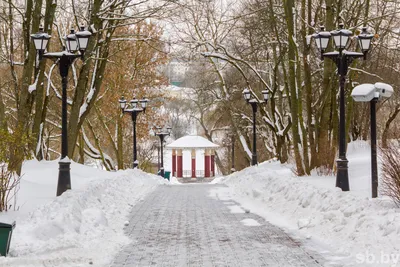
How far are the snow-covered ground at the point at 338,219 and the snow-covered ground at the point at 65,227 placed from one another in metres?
3.10

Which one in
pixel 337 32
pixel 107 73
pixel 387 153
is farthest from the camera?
pixel 107 73

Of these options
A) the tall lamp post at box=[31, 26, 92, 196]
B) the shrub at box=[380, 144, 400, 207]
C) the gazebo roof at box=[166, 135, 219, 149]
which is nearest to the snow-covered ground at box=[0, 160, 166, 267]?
the tall lamp post at box=[31, 26, 92, 196]

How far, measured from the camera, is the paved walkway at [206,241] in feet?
25.5

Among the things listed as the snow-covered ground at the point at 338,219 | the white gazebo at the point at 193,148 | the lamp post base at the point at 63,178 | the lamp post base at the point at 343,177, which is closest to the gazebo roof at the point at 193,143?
the white gazebo at the point at 193,148

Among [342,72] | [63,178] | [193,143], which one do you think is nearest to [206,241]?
[63,178]

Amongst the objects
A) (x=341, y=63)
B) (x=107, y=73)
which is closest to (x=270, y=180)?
(x=341, y=63)

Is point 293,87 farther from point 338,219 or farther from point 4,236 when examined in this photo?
point 4,236

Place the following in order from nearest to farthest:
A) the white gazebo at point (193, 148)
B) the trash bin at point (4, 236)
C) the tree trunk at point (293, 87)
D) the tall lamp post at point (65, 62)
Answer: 1. the trash bin at point (4, 236)
2. the tall lamp post at point (65, 62)
3. the tree trunk at point (293, 87)
4. the white gazebo at point (193, 148)

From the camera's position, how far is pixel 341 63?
13.4 meters

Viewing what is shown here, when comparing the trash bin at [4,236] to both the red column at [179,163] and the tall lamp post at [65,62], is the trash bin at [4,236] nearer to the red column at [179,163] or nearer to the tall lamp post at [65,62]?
the tall lamp post at [65,62]

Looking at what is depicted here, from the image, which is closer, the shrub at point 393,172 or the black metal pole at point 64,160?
the shrub at point 393,172

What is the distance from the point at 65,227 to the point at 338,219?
4.43m

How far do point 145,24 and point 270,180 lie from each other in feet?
67.4

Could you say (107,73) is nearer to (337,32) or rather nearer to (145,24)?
(145,24)
